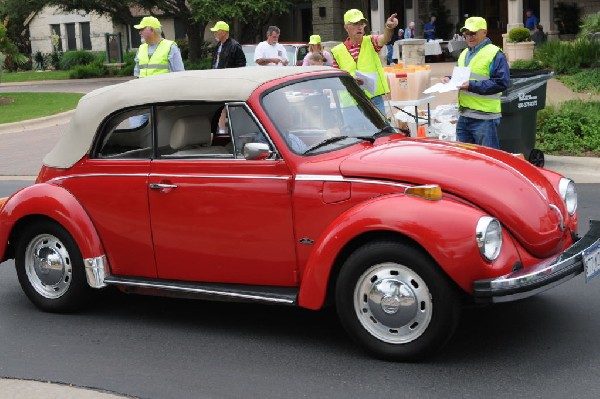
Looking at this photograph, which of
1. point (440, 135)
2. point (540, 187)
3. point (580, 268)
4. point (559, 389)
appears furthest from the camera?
point (440, 135)

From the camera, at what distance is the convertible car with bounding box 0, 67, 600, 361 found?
206 inches

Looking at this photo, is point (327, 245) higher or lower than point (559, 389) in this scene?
higher

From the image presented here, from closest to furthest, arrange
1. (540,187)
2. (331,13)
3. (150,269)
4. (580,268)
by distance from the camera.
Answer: (580,268), (540,187), (150,269), (331,13)

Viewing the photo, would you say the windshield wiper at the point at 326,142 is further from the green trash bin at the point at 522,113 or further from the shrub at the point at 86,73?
the shrub at the point at 86,73

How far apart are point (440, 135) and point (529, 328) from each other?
7.15 metres

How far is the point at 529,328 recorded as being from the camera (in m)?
5.95

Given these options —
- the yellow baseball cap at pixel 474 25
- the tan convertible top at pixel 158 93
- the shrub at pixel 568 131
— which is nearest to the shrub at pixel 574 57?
the shrub at pixel 568 131

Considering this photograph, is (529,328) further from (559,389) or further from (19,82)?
(19,82)

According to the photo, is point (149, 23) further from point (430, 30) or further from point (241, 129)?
point (430, 30)

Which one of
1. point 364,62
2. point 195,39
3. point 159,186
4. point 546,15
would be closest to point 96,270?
point 159,186

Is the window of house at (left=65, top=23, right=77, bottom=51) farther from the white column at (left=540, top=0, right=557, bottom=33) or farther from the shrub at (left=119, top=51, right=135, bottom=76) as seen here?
the white column at (left=540, top=0, right=557, bottom=33)

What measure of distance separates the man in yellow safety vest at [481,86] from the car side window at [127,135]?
3.83 metres

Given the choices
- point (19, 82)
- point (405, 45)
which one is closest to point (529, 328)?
point (405, 45)

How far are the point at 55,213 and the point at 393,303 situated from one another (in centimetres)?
259
